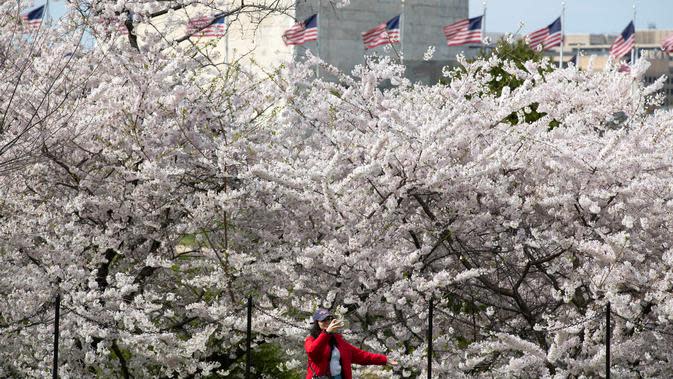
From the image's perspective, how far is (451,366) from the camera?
42.9 feet

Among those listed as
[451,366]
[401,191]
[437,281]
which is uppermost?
[401,191]

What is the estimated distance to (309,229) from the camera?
13.8m

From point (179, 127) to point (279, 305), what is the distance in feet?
7.68

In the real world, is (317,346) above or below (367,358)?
above

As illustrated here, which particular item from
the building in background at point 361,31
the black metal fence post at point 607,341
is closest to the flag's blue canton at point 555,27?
the building in background at point 361,31

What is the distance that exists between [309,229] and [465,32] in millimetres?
33498

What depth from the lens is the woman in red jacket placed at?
1055cm

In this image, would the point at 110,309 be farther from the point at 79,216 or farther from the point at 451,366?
the point at 451,366

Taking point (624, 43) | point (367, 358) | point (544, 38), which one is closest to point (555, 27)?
point (544, 38)

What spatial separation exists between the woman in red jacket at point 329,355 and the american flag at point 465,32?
116ft

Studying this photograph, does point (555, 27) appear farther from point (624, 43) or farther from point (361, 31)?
point (361, 31)

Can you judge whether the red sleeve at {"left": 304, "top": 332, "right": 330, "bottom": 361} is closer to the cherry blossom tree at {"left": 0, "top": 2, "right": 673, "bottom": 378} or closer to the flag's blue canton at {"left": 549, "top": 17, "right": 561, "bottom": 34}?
the cherry blossom tree at {"left": 0, "top": 2, "right": 673, "bottom": 378}

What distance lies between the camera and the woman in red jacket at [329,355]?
10547mm

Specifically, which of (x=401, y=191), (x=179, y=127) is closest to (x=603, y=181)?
(x=401, y=191)
